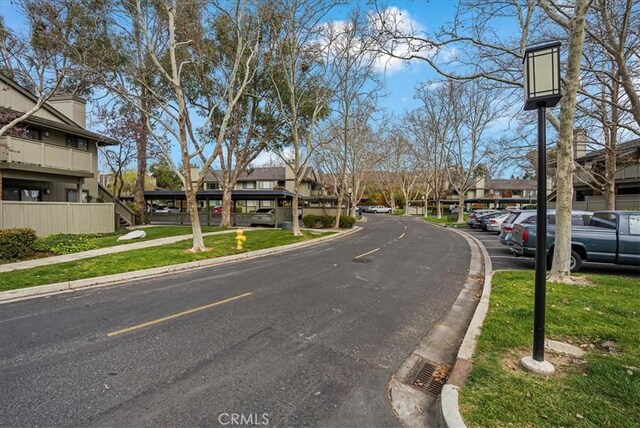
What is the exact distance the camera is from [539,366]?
12.0ft

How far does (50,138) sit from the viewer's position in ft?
61.0

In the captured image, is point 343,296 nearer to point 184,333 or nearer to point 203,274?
point 184,333

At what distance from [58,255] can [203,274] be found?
6.80 metres

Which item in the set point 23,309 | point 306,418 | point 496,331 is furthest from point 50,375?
point 496,331

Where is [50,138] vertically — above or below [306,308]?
above

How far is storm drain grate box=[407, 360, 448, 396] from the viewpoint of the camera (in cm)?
360

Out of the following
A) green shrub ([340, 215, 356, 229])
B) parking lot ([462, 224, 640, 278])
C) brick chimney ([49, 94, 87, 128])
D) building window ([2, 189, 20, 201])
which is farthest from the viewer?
green shrub ([340, 215, 356, 229])

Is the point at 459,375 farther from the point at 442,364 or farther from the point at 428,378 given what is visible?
the point at 442,364

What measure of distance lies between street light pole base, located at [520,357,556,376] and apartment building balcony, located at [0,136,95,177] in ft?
64.5

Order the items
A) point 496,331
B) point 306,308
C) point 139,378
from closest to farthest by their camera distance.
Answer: point 139,378
point 496,331
point 306,308

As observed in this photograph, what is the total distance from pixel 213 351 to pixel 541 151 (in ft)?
15.7

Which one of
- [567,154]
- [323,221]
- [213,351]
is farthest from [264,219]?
[213,351]

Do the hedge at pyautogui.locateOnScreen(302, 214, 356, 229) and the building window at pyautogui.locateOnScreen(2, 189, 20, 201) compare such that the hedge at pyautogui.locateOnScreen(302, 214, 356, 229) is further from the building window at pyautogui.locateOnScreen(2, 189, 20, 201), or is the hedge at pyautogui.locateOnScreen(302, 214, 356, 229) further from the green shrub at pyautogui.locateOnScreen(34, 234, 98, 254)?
the building window at pyautogui.locateOnScreen(2, 189, 20, 201)

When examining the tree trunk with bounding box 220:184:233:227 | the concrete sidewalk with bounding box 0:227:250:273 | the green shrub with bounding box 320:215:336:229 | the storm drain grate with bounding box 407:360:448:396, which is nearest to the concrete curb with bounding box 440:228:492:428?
the storm drain grate with bounding box 407:360:448:396
